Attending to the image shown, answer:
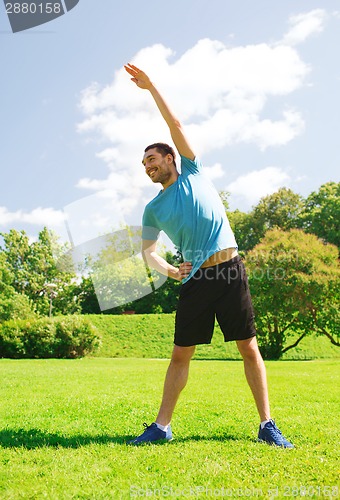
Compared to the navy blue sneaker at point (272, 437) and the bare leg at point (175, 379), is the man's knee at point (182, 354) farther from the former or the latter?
the navy blue sneaker at point (272, 437)

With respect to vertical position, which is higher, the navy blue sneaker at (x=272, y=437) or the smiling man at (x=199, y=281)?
the smiling man at (x=199, y=281)

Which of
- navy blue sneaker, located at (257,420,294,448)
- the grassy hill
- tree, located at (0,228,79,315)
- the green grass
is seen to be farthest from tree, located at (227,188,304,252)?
navy blue sneaker, located at (257,420,294,448)

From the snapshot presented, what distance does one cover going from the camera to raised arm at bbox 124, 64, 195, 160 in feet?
11.2

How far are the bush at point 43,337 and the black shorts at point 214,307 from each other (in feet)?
61.9

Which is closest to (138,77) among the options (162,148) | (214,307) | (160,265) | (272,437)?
(162,148)

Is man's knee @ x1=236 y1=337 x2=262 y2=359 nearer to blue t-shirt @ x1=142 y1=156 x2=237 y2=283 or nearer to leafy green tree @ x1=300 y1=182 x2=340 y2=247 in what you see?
blue t-shirt @ x1=142 y1=156 x2=237 y2=283

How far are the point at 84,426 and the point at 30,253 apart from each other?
153 ft

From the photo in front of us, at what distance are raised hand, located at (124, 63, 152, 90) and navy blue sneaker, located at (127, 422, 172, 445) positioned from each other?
2402 millimetres

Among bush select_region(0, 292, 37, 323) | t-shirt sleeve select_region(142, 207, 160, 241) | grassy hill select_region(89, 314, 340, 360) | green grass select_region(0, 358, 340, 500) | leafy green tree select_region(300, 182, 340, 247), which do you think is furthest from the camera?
leafy green tree select_region(300, 182, 340, 247)

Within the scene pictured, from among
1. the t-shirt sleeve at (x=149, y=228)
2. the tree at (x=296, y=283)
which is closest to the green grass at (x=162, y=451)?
the t-shirt sleeve at (x=149, y=228)

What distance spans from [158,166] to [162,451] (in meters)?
1.93

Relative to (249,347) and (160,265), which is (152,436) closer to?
(249,347)

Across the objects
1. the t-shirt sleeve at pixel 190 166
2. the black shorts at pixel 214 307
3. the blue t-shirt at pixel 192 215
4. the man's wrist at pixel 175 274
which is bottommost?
the black shorts at pixel 214 307

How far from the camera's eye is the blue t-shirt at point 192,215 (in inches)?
134
